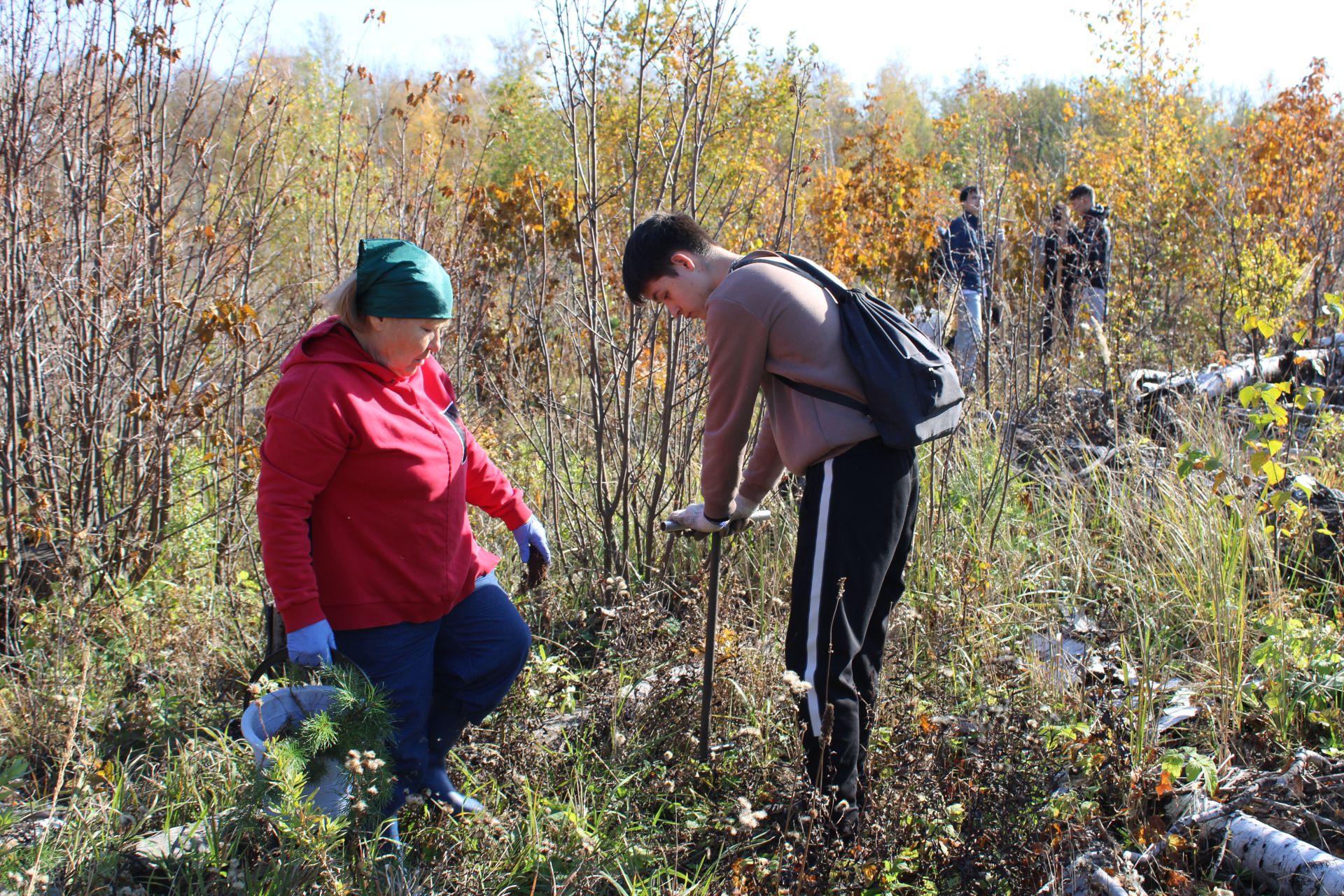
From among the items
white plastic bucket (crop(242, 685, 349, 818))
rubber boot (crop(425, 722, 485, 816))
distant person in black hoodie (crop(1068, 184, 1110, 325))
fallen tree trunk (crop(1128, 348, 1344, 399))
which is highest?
distant person in black hoodie (crop(1068, 184, 1110, 325))

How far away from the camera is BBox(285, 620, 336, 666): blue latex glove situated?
221 centimetres

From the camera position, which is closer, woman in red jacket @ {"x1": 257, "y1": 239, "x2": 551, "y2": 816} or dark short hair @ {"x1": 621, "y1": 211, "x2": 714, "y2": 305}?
woman in red jacket @ {"x1": 257, "y1": 239, "x2": 551, "y2": 816}

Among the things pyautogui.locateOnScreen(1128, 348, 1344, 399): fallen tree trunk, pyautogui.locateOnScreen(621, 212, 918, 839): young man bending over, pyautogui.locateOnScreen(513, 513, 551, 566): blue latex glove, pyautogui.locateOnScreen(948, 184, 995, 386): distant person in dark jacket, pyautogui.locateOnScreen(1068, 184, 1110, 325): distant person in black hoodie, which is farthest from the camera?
pyautogui.locateOnScreen(1068, 184, 1110, 325): distant person in black hoodie

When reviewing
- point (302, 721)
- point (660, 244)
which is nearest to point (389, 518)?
point (302, 721)

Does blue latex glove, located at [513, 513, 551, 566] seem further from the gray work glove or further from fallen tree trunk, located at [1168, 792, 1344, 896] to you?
fallen tree trunk, located at [1168, 792, 1344, 896]

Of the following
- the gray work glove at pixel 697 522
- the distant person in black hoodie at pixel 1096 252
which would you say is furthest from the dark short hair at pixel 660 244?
the distant person in black hoodie at pixel 1096 252

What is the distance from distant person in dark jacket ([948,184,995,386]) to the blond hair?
2.60 metres

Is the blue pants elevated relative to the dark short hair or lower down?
lower down

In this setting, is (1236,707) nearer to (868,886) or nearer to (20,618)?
(868,886)

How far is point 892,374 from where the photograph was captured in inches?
89.4

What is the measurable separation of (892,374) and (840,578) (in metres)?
0.50

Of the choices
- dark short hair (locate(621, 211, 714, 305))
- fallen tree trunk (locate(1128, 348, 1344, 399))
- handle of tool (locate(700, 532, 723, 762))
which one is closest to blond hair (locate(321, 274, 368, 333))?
dark short hair (locate(621, 211, 714, 305))

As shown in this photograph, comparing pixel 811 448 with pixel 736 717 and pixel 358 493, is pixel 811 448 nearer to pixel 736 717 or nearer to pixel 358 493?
pixel 358 493

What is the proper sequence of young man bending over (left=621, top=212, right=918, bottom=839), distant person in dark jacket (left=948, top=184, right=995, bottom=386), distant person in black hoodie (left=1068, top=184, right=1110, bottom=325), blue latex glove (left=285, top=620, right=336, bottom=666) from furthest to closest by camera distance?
1. distant person in black hoodie (left=1068, top=184, right=1110, bottom=325)
2. distant person in dark jacket (left=948, top=184, right=995, bottom=386)
3. young man bending over (left=621, top=212, right=918, bottom=839)
4. blue latex glove (left=285, top=620, right=336, bottom=666)
